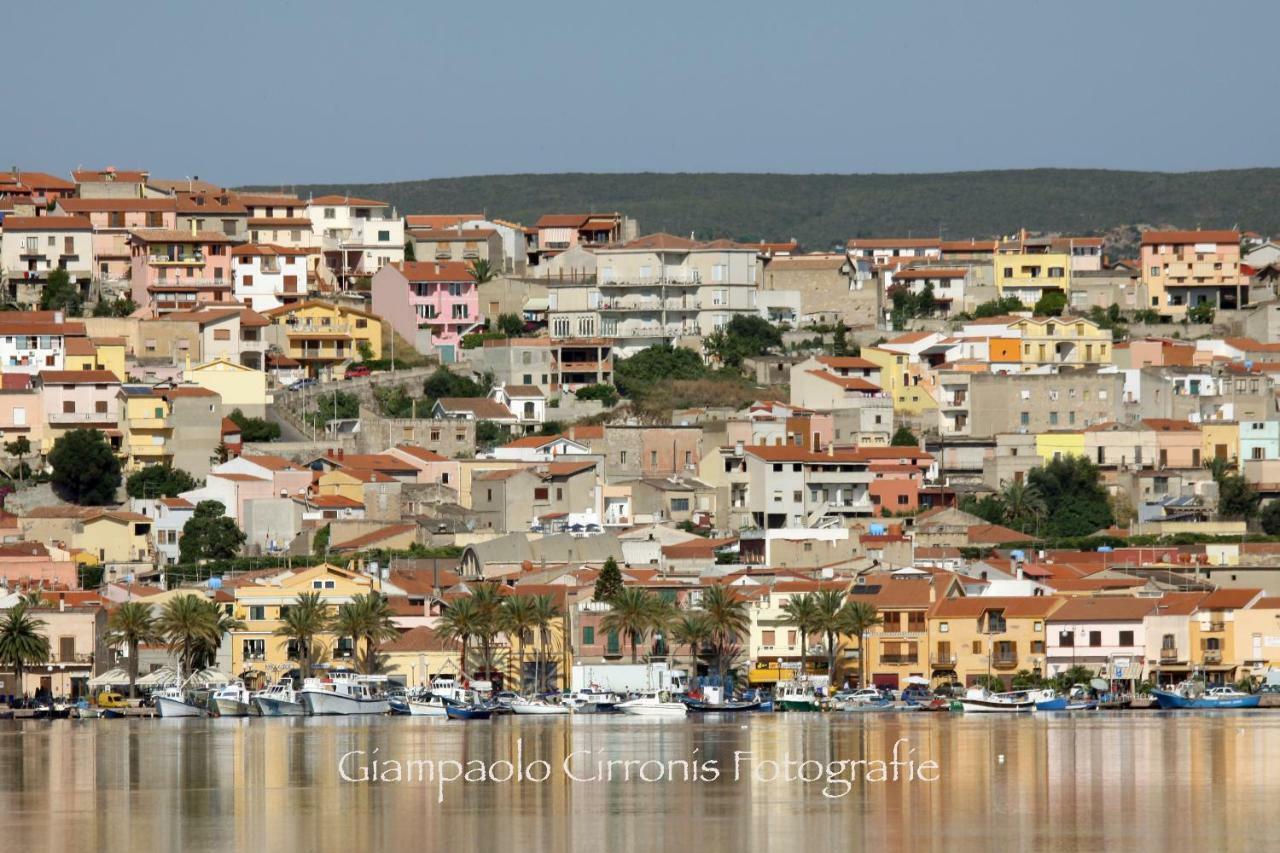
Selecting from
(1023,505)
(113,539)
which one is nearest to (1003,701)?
(1023,505)

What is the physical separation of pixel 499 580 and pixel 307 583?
5.67 meters

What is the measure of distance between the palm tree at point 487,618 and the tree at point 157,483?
16644 millimetres

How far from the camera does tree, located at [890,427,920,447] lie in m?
101

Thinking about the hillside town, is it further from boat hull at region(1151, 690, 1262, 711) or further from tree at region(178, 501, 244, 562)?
boat hull at region(1151, 690, 1262, 711)

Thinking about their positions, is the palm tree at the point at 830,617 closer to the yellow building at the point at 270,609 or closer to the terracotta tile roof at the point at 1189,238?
the yellow building at the point at 270,609

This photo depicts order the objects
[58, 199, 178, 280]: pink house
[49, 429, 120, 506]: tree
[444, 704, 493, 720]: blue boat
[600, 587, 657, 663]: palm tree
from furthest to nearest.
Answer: [58, 199, 178, 280]: pink house, [49, 429, 120, 506]: tree, [600, 587, 657, 663]: palm tree, [444, 704, 493, 720]: blue boat

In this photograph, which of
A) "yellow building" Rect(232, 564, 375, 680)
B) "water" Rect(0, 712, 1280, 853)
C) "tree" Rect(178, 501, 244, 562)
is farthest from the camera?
"tree" Rect(178, 501, 244, 562)

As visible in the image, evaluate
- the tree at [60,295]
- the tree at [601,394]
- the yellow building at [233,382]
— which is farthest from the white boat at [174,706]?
the tree at [60,295]

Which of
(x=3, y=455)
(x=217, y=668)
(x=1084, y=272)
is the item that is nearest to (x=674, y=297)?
(x=1084, y=272)

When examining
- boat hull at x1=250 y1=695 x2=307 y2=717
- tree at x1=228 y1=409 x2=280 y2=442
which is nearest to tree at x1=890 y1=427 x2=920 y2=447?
tree at x1=228 y1=409 x2=280 y2=442

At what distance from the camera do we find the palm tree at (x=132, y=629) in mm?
Answer: 78500

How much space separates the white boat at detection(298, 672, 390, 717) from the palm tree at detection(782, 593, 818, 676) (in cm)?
1085

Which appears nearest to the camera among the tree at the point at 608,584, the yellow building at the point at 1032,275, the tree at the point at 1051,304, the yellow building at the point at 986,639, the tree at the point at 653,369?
the yellow building at the point at 986,639

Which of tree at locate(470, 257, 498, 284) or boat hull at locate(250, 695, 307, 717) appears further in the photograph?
tree at locate(470, 257, 498, 284)
